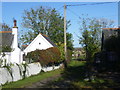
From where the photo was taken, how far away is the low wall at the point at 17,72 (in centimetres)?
1316

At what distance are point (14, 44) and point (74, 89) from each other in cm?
1725

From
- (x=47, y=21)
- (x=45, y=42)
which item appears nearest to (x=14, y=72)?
(x=45, y=42)

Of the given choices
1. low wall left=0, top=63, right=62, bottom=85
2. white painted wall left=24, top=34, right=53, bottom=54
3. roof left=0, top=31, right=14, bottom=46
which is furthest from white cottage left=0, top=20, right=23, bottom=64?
white painted wall left=24, top=34, right=53, bottom=54

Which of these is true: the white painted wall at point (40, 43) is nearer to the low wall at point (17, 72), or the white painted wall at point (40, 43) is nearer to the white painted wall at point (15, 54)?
the white painted wall at point (15, 54)

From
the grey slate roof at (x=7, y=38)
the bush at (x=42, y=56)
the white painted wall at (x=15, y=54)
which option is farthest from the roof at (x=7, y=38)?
the bush at (x=42, y=56)

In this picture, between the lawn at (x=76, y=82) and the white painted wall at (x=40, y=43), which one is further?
the white painted wall at (x=40, y=43)

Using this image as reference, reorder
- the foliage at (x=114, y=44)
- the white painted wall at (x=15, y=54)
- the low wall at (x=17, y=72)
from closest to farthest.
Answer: the low wall at (x=17, y=72) < the foliage at (x=114, y=44) < the white painted wall at (x=15, y=54)

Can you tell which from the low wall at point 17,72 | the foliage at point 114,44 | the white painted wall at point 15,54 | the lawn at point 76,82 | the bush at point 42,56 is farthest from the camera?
the white painted wall at point 15,54

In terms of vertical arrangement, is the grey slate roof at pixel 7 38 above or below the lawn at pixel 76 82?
above

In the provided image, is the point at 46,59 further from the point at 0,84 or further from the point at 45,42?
the point at 45,42

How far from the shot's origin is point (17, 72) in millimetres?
15508

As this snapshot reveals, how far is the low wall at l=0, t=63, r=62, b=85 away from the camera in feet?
43.2

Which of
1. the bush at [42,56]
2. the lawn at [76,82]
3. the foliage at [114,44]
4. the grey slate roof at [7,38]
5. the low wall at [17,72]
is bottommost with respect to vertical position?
the lawn at [76,82]

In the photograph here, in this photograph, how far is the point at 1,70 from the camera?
12.8 meters
